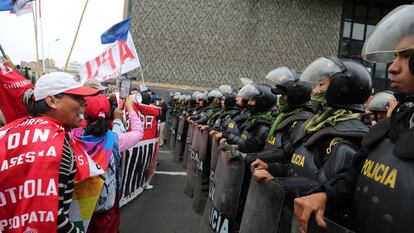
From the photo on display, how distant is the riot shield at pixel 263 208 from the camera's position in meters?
1.91

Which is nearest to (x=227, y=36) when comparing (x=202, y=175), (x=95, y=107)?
(x=202, y=175)

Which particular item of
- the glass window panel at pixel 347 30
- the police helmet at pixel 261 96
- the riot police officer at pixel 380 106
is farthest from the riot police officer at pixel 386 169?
the glass window panel at pixel 347 30

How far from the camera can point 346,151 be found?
2059mm

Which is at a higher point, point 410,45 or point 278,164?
point 410,45

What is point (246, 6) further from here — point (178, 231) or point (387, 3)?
point (178, 231)

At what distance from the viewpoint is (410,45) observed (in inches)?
61.4

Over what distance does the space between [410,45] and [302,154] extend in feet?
3.67

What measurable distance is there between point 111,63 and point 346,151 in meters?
5.30

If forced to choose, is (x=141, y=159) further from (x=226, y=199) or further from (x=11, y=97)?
(x=226, y=199)

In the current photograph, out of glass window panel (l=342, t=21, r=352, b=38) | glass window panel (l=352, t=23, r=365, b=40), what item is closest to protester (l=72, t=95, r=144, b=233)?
glass window panel (l=342, t=21, r=352, b=38)

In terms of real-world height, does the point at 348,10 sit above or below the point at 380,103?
above

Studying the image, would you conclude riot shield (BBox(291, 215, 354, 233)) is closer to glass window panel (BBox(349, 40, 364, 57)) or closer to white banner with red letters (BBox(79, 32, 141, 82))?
white banner with red letters (BBox(79, 32, 141, 82))

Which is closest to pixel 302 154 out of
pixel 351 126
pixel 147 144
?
pixel 351 126

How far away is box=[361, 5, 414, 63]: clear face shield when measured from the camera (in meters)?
1.58
